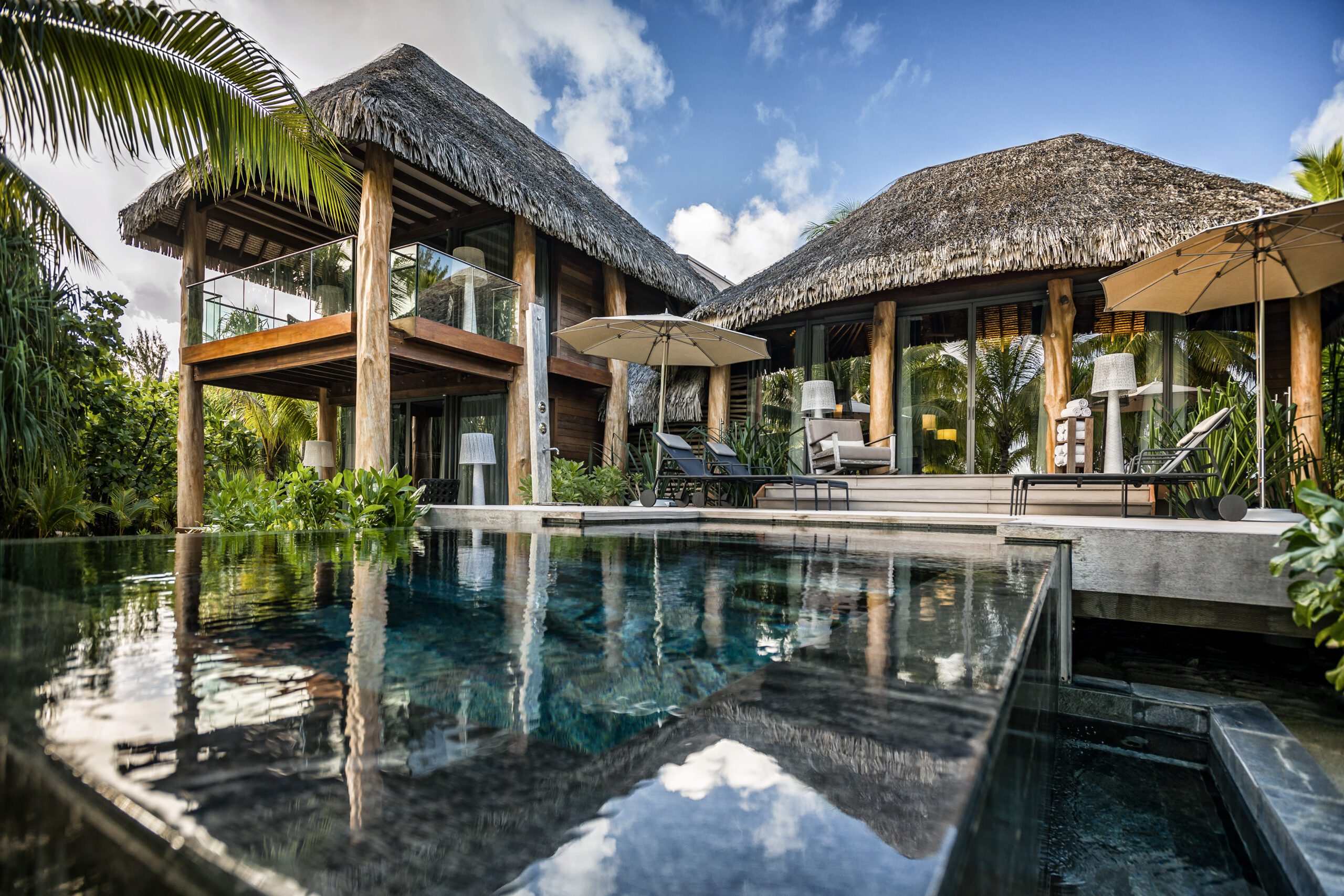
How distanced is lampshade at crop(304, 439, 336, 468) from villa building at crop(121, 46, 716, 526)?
51cm

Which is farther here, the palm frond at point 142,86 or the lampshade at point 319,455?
the lampshade at point 319,455

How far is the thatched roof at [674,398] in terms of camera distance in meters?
11.1

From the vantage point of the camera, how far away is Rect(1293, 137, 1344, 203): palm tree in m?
13.0

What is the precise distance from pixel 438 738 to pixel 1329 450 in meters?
10.0

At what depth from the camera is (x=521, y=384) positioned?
969cm

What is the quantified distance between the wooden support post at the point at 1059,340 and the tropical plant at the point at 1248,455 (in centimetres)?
198

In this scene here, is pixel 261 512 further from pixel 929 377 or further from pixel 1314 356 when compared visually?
pixel 1314 356

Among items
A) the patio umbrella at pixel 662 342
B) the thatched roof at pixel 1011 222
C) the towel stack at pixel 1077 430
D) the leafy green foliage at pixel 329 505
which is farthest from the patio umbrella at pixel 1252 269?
the leafy green foliage at pixel 329 505

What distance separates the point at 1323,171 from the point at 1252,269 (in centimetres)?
1182

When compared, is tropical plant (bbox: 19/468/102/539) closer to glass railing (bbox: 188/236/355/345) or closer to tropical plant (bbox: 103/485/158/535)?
tropical plant (bbox: 103/485/158/535)

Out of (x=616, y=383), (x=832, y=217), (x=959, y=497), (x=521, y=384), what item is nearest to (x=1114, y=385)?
(x=959, y=497)

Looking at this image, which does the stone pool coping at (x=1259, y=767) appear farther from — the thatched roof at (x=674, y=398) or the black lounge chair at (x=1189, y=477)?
the thatched roof at (x=674, y=398)

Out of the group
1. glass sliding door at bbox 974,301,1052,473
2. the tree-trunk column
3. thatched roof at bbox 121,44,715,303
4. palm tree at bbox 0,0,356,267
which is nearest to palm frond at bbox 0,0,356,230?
palm tree at bbox 0,0,356,267

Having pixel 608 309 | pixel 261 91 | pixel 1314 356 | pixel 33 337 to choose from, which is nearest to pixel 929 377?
pixel 1314 356
